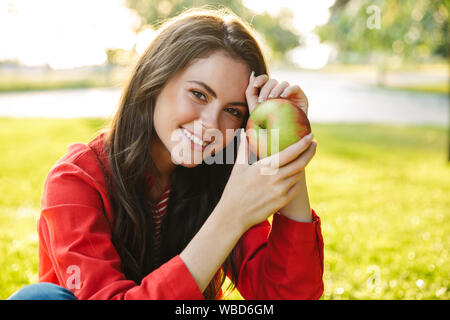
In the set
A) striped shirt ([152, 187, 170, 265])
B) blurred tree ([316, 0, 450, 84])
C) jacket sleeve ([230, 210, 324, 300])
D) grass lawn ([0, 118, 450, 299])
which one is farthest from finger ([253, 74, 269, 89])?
blurred tree ([316, 0, 450, 84])

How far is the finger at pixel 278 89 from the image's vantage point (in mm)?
1577

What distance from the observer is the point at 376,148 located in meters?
10.6

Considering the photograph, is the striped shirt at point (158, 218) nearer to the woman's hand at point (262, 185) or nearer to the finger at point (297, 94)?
the woman's hand at point (262, 185)

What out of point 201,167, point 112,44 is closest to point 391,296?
point 201,167

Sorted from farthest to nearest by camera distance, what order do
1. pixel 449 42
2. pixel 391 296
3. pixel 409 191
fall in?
1. pixel 449 42
2. pixel 409 191
3. pixel 391 296

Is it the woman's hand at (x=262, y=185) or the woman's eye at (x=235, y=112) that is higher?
the woman's eye at (x=235, y=112)

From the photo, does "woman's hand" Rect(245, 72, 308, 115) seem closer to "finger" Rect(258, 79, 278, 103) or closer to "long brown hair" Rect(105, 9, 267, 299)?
"finger" Rect(258, 79, 278, 103)

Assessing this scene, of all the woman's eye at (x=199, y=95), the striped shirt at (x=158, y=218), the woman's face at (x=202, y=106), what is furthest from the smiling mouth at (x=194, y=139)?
the striped shirt at (x=158, y=218)

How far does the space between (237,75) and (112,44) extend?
1419cm

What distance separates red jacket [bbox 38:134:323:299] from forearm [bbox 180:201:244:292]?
0.03m

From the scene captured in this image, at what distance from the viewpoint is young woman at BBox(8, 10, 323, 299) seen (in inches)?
50.2

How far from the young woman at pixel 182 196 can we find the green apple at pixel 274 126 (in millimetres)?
90

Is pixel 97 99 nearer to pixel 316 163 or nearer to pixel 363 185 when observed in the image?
pixel 316 163

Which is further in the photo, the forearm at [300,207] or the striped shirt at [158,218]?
the striped shirt at [158,218]
